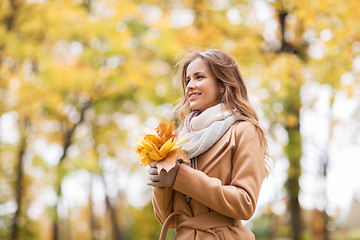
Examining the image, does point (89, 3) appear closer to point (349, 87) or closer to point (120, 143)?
point (120, 143)

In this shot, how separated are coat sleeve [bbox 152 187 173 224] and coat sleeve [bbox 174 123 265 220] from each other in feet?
0.48

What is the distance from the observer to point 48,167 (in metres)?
Answer: 9.30

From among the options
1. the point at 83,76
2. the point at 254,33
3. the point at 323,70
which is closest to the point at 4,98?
the point at 83,76

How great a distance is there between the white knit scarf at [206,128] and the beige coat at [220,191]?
40 mm

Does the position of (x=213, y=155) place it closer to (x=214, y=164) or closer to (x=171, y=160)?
(x=214, y=164)

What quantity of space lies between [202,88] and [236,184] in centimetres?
52

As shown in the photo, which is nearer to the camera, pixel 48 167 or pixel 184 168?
pixel 184 168

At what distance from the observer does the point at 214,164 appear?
2.05 metres

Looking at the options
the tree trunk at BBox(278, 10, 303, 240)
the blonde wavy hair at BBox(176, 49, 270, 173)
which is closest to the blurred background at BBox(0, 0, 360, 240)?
the tree trunk at BBox(278, 10, 303, 240)

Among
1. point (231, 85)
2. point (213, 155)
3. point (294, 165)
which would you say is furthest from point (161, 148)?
point (294, 165)

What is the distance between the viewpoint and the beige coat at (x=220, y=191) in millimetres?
1918

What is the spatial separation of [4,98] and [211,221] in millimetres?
6539

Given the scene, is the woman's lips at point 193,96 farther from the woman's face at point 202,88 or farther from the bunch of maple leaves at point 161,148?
the bunch of maple leaves at point 161,148

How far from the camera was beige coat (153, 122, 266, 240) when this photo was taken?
192 centimetres
